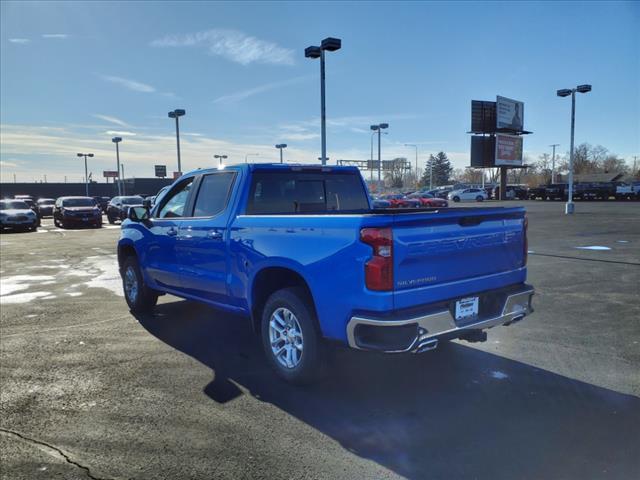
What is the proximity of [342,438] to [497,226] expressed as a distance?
2.24m

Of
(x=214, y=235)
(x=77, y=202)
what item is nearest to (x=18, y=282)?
(x=214, y=235)

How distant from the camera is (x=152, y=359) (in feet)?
17.2

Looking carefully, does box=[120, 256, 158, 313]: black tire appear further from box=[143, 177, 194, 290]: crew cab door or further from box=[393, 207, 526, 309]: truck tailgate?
box=[393, 207, 526, 309]: truck tailgate

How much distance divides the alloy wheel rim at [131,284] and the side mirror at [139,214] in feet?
2.90

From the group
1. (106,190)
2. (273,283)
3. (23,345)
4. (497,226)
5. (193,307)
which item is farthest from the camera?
(106,190)

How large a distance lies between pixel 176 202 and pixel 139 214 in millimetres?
789

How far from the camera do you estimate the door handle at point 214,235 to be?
16.6ft

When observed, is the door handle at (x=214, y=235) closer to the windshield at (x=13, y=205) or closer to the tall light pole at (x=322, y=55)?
the tall light pole at (x=322, y=55)

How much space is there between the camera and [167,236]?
606 centimetres

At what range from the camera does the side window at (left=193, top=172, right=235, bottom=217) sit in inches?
209

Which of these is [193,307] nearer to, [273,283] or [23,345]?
[23,345]

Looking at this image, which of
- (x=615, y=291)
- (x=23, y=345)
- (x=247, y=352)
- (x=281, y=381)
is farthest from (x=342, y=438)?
(x=615, y=291)

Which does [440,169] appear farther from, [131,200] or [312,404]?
[312,404]

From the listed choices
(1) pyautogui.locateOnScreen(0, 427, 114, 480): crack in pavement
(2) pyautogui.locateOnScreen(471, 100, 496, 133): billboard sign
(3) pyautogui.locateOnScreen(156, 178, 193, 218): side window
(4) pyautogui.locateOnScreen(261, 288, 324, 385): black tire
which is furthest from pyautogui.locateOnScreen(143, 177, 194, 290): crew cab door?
(2) pyautogui.locateOnScreen(471, 100, 496, 133): billboard sign
